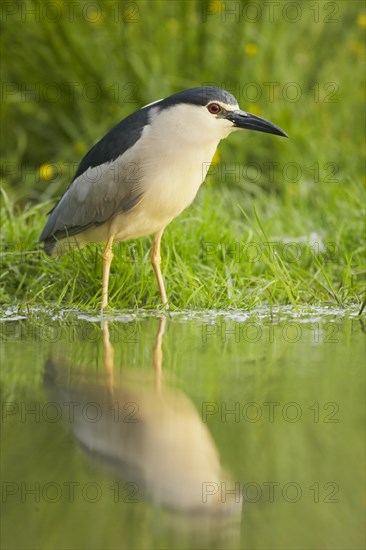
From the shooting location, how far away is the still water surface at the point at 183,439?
2326mm

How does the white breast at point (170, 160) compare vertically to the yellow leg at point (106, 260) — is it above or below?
above

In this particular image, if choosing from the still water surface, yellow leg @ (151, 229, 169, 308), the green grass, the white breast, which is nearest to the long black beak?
the white breast

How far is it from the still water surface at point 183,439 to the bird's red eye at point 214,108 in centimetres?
116

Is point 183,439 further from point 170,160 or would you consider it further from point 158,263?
point 158,263

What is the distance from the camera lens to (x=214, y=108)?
4953 mm

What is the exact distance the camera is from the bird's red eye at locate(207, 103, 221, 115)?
4.95 meters

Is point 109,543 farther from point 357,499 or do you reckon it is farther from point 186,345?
point 186,345

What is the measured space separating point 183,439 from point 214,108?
243 cm

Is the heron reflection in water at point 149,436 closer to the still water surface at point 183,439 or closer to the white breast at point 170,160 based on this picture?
the still water surface at point 183,439

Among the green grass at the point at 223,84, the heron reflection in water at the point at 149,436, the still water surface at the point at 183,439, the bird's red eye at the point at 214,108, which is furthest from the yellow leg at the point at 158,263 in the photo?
the heron reflection in water at the point at 149,436

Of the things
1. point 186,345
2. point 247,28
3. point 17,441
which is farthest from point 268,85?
point 17,441

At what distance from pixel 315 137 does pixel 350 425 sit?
5601 mm

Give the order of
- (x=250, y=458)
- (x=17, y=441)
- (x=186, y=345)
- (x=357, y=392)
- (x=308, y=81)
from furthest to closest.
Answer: (x=308, y=81), (x=186, y=345), (x=357, y=392), (x=17, y=441), (x=250, y=458)

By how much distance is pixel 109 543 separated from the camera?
2201 millimetres
